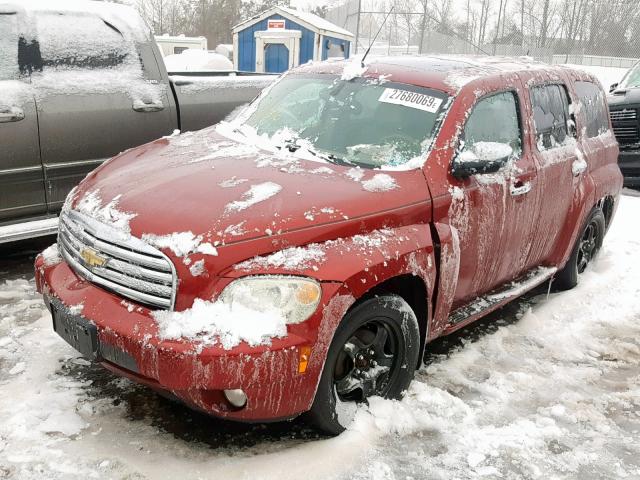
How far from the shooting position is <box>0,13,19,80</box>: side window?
4566mm

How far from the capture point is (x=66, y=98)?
4758 mm

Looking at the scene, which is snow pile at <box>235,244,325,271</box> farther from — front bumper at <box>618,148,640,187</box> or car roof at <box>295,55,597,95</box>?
front bumper at <box>618,148,640,187</box>

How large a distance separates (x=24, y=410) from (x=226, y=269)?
4.60ft

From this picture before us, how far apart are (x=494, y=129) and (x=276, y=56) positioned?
15027 millimetres

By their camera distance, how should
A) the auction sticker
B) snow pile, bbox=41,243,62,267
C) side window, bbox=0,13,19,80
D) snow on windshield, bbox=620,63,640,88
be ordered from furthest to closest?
snow on windshield, bbox=620,63,640,88 → side window, bbox=0,13,19,80 → the auction sticker → snow pile, bbox=41,243,62,267

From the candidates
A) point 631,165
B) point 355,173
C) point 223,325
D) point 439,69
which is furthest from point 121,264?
point 631,165

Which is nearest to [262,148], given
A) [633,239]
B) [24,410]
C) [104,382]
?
[104,382]

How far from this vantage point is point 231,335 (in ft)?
8.29

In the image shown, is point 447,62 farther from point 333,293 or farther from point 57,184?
point 57,184

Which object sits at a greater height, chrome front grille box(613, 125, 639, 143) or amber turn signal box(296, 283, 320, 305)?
amber turn signal box(296, 283, 320, 305)

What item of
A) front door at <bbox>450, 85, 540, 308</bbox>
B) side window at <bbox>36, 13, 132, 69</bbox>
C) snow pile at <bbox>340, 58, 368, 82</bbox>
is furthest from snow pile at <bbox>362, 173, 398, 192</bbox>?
side window at <bbox>36, 13, 132, 69</bbox>

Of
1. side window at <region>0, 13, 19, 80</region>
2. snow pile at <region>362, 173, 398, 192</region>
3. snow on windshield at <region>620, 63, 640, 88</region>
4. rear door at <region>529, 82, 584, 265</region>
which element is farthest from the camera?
snow on windshield at <region>620, 63, 640, 88</region>

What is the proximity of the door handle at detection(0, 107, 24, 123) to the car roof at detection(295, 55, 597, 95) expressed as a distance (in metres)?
2.02

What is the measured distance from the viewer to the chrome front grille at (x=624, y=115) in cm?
923
